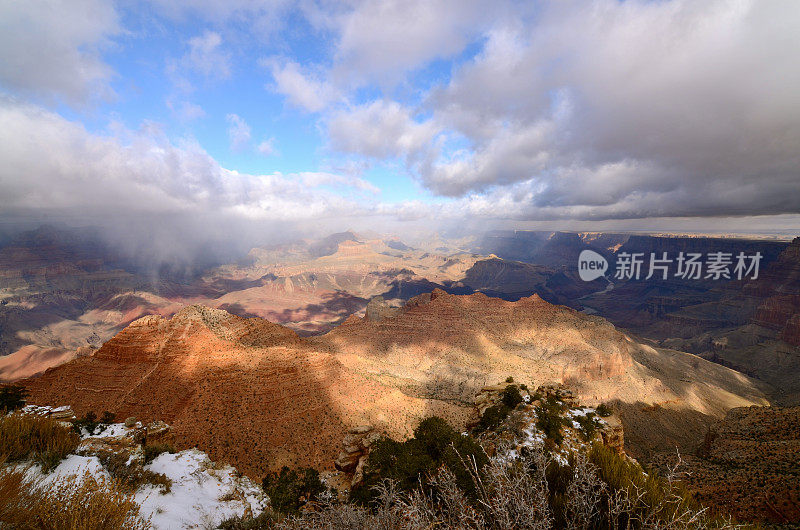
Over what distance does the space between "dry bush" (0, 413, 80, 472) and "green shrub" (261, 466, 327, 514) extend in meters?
7.37

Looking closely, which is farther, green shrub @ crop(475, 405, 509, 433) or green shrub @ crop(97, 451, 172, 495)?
green shrub @ crop(475, 405, 509, 433)

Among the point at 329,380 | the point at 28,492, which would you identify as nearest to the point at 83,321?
the point at 329,380

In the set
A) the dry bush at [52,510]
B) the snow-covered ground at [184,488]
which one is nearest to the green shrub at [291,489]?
the snow-covered ground at [184,488]

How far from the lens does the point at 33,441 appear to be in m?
7.04

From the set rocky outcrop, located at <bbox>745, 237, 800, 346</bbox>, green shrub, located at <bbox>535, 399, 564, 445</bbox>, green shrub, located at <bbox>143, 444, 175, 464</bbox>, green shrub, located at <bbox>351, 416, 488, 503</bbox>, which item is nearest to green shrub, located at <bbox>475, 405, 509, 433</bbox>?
green shrub, located at <bbox>535, 399, 564, 445</bbox>

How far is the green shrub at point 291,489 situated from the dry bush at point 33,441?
7.37m

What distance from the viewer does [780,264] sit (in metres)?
157

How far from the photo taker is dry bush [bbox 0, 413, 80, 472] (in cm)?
646

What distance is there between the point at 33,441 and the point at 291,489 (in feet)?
34.2

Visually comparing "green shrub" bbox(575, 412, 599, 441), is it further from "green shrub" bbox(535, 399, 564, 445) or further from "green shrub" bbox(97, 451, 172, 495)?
"green shrub" bbox(97, 451, 172, 495)

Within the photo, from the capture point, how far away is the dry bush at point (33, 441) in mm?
6457

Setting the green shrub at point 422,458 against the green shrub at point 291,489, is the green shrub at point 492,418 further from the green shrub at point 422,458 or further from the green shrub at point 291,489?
the green shrub at point 291,489

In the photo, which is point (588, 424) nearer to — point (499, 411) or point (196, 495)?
point (499, 411)

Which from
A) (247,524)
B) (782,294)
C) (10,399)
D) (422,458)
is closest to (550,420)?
(422,458)
